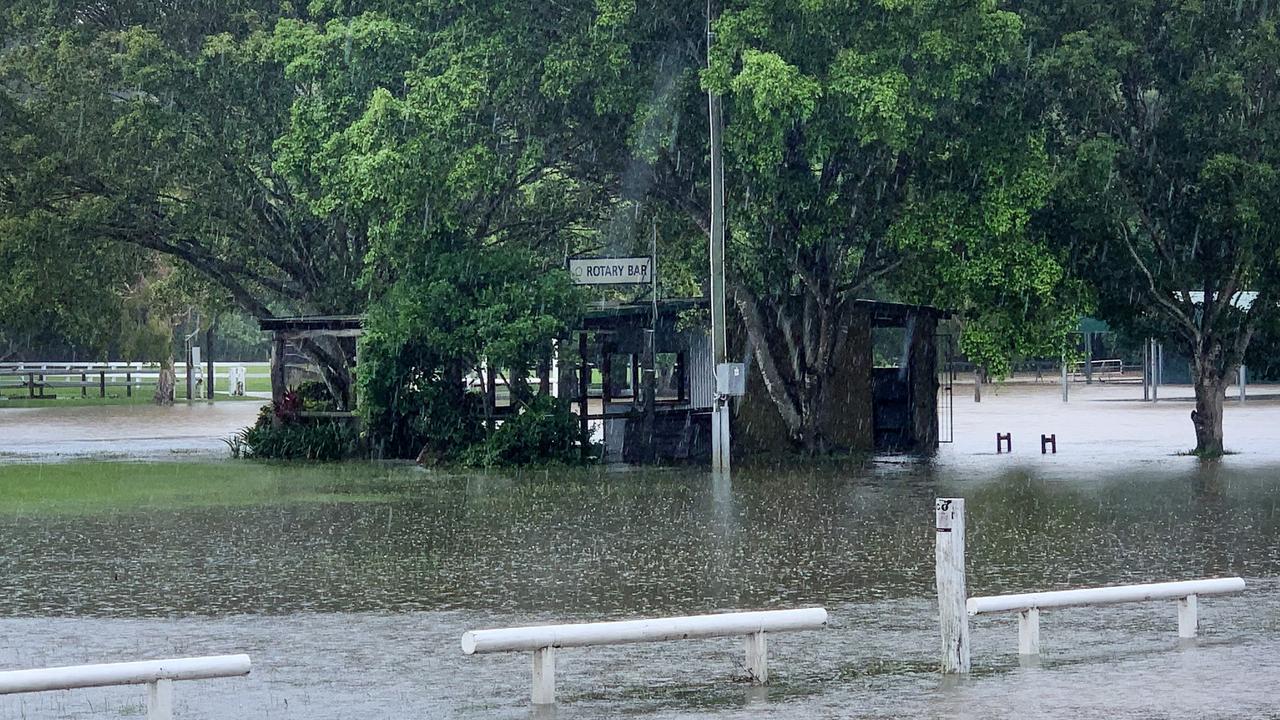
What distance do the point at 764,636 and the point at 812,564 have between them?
20.4 ft

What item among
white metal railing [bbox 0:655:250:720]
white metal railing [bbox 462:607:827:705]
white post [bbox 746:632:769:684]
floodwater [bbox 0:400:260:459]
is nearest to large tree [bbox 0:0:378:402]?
floodwater [bbox 0:400:260:459]

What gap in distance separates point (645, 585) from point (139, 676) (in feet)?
22.5

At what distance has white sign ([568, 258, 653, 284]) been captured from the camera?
30.8m

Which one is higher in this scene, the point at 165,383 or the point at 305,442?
the point at 165,383

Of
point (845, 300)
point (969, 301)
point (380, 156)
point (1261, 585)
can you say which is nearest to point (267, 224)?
point (380, 156)

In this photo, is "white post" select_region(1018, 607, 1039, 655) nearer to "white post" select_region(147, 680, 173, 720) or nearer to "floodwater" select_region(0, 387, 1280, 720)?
"floodwater" select_region(0, 387, 1280, 720)

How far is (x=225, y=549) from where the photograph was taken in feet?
61.2

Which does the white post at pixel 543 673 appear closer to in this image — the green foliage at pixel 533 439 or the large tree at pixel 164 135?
the green foliage at pixel 533 439

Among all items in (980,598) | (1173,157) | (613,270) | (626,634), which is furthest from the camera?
(1173,157)

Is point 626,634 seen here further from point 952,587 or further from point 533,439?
point 533,439

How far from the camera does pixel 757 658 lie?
10805 millimetres

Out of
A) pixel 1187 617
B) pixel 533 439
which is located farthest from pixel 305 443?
pixel 1187 617

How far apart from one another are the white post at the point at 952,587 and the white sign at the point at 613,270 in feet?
65.9

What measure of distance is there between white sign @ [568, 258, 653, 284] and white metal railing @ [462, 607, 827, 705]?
2011 cm
